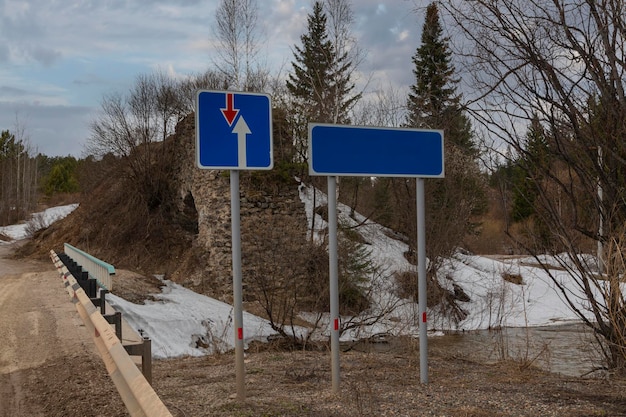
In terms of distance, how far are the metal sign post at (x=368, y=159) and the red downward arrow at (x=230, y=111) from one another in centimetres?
87

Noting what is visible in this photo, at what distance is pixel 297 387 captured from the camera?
5.75 meters

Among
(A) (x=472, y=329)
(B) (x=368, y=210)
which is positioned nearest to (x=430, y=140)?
(A) (x=472, y=329)

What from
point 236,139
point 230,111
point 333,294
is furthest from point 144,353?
point 230,111

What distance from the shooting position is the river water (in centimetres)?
870

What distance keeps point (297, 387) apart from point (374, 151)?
7.81ft

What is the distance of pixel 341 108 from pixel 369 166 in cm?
1748

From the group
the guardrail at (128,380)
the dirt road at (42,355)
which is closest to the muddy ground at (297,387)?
the dirt road at (42,355)

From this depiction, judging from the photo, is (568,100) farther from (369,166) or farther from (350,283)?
(350,283)

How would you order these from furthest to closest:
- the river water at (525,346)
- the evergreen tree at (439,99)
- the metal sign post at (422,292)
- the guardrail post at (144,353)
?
the river water at (525,346) < the evergreen tree at (439,99) < the metal sign post at (422,292) < the guardrail post at (144,353)

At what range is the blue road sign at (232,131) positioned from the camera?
4.82 m

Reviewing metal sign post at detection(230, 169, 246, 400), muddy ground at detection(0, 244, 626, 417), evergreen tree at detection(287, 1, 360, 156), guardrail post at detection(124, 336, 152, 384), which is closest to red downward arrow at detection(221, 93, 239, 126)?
metal sign post at detection(230, 169, 246, 400)

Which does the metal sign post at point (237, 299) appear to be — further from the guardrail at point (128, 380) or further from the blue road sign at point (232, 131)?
the guardrail at point (128, 380)

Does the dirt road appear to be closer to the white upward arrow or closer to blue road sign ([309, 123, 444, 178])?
the white upward arrow

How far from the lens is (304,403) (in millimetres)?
4992
